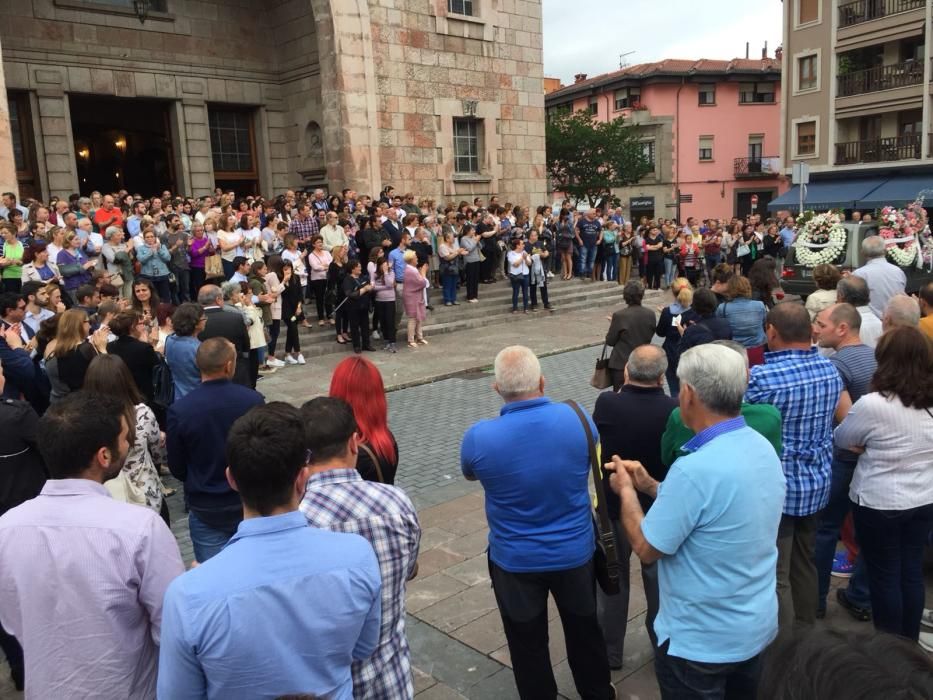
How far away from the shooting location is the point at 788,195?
121ft

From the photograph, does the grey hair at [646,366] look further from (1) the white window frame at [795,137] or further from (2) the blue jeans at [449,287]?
(1) the white window frame at [795,137]

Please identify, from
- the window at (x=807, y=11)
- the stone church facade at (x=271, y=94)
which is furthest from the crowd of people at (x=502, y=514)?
the window at (x=807, y=11)

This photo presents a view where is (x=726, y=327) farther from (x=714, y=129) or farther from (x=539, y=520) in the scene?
(x=714, y=129)

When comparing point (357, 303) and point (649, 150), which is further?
point (649, 150)

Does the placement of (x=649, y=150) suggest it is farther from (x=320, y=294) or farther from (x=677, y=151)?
(x=320, y=294)

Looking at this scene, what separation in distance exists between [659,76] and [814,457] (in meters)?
48.6

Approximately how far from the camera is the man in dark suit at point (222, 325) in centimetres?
713

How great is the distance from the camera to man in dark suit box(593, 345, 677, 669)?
3914 millimetres

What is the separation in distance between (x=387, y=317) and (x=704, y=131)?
41538 mm

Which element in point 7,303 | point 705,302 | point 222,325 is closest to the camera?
point 7,303

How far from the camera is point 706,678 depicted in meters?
2.71

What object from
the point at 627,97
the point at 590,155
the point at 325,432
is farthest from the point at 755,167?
the point at 325,432

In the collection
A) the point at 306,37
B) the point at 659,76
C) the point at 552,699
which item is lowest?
the point at 552,699

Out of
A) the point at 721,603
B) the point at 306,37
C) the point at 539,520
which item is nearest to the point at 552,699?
the point at 539,520
